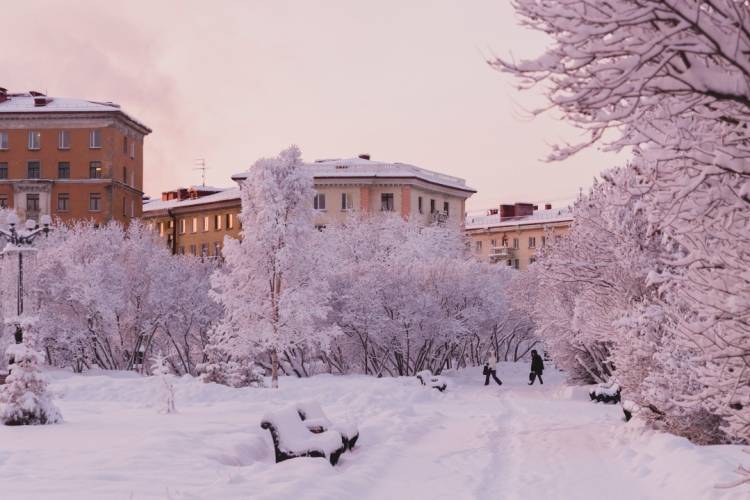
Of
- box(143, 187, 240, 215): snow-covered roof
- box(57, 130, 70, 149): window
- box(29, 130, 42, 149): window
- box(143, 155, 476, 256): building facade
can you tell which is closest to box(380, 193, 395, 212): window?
box(143, 155, 476, 256): building facade

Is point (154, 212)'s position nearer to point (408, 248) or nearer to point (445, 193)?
point (445, 193)

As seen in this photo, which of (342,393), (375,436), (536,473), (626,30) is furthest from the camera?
(342,393)

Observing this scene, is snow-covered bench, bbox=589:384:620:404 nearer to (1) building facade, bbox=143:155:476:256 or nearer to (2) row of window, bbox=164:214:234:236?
(1) building facade, bbox=143:155:476:256

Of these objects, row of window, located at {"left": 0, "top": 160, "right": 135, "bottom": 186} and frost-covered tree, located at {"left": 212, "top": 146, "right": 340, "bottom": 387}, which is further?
row of window, located at {"left": 0, "top": 160, "right": 135, "bottom": 186}

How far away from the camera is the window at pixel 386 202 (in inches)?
3378

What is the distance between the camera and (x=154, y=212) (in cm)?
10194

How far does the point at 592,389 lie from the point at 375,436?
13316 mm

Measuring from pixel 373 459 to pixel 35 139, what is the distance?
74092mm

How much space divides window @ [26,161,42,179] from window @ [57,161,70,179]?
5.53ft

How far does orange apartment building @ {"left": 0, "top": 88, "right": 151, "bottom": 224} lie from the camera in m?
80.6

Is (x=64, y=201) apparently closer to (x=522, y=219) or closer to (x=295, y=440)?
(x=522, y=219)

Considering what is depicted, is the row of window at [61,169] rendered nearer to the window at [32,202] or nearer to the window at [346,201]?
the window at [32,202]

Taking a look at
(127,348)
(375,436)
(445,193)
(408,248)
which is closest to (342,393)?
(375,436)

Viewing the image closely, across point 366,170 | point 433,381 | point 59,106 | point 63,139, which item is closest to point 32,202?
point 63,139
